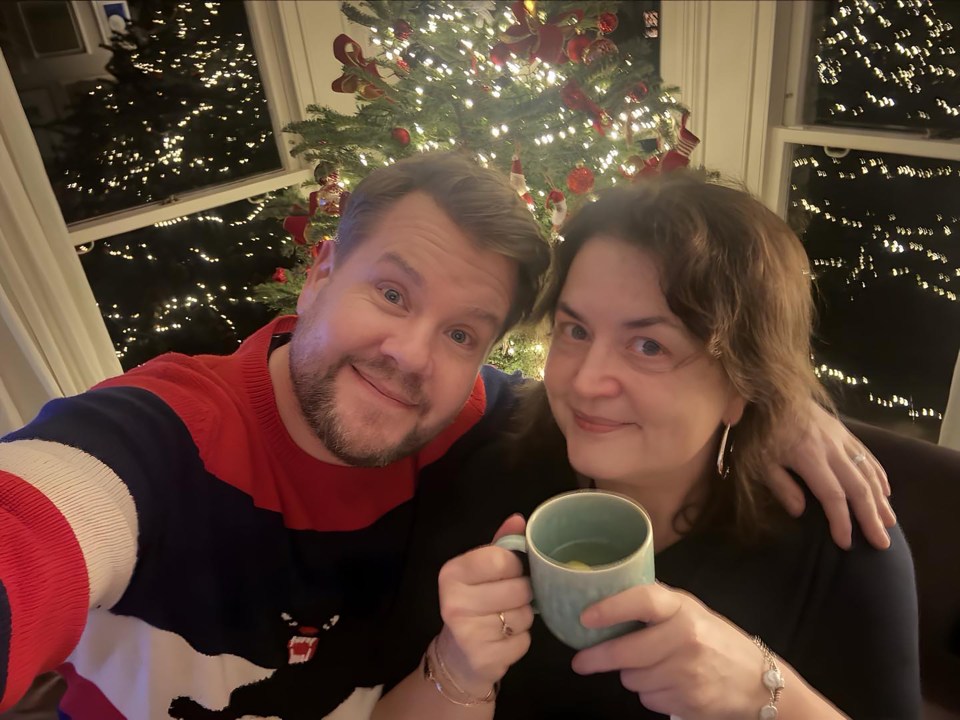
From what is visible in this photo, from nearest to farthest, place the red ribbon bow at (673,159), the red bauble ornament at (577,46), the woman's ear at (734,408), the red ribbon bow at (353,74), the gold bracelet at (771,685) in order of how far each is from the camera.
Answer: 1. the gold bracelet at (771,685)
2. the woman's ear at (734,408)
3. the red ribbon bow at (673,159)
4. the red bauble ornament at (577,46)
5. the red ribbon bow at (353,74)

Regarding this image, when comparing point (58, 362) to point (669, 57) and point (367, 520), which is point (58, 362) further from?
point (669, 57)

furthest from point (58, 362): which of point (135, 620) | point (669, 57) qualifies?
point (669, 57)

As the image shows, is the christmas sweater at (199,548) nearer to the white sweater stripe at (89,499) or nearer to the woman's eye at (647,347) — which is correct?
the white sweater stripe at (89,499)

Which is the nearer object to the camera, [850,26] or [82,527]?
[82,527]

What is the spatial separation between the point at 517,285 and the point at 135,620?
2.56 feet

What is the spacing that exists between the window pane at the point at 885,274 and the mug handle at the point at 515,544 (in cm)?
207

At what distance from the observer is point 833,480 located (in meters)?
0.95

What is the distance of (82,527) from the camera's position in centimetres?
76

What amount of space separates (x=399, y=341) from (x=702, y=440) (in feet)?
1.58

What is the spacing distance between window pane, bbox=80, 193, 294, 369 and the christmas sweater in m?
1.48

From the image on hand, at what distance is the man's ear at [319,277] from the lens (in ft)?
3.80

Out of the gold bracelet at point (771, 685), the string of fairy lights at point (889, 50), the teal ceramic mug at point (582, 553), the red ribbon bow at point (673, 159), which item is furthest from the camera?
the string of fairy lights at point (889, 50)

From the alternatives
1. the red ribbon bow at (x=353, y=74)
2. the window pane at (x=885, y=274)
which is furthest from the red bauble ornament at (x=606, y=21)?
the window pane at (x=885, y=274)

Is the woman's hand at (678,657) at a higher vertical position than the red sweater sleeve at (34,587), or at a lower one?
lower
